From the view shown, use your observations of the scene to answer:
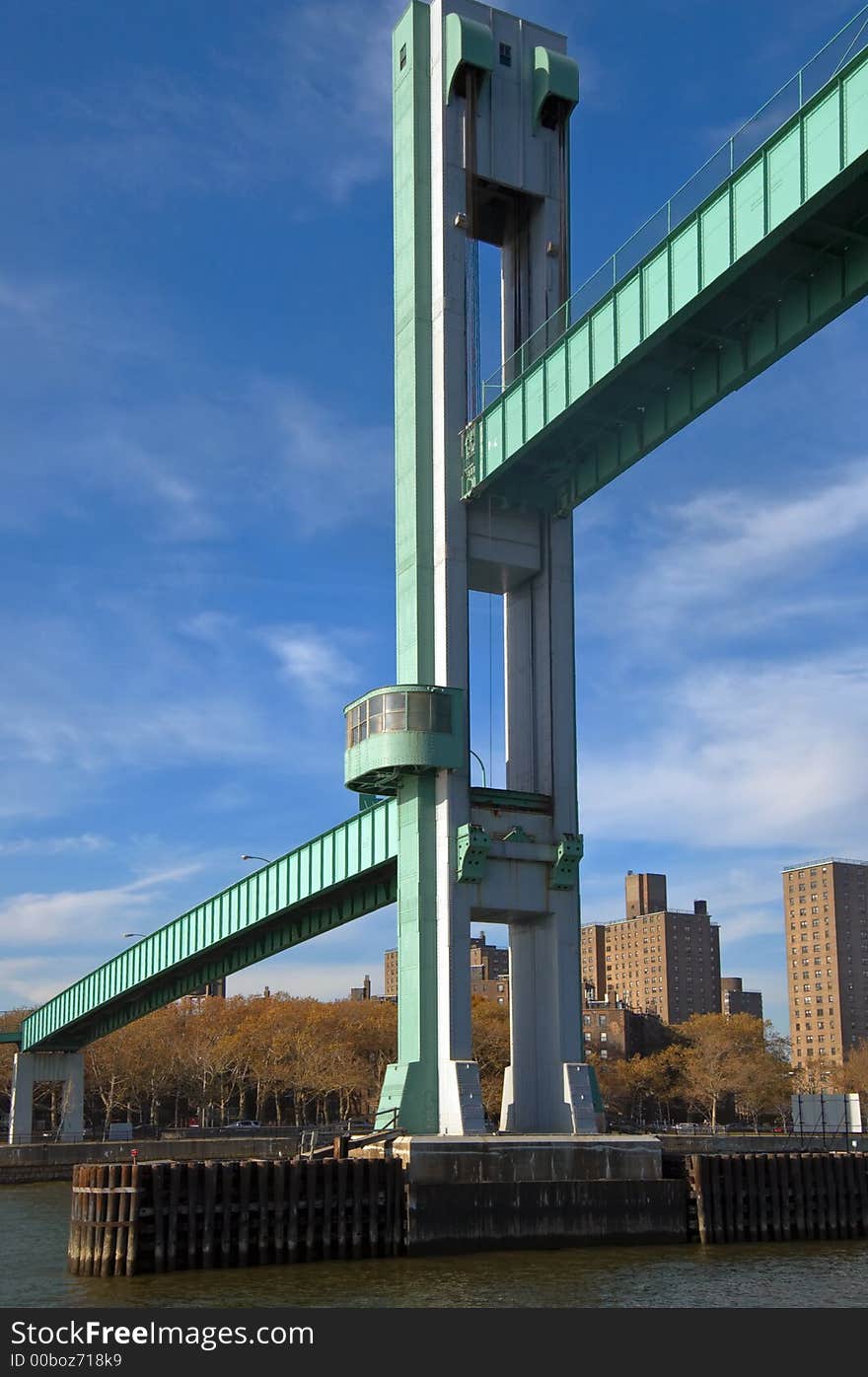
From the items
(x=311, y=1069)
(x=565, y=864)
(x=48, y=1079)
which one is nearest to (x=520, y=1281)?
(x=565, y=864)

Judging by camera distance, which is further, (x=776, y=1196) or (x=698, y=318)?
(x=776, y=1196)

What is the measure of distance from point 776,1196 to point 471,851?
1411 centimetres

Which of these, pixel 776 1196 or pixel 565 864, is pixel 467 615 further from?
pixel 776 1196

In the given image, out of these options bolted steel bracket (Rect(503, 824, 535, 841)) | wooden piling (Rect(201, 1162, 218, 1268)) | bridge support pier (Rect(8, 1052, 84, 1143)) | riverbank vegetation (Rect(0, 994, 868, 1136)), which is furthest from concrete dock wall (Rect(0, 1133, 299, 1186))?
wooden piling (Rect(201, 1162, 218, 1268))

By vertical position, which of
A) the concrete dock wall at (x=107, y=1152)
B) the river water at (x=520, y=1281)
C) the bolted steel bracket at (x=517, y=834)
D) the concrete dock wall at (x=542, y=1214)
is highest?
the bolted steel bracket at (x=517, y=834)

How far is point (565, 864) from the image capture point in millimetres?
51000

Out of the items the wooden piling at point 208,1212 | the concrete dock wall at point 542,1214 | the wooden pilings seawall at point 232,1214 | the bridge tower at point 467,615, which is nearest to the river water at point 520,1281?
the concrete dock wall at point 542,1214

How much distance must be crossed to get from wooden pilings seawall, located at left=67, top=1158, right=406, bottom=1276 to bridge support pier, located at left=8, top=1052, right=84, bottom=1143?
68785 mm

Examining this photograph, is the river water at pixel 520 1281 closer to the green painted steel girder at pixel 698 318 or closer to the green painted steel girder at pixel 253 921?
the green painted steel girder at pixel 253 921

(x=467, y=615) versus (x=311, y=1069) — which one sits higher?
(x=467, y=615)

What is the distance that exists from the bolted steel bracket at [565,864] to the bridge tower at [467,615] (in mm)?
74

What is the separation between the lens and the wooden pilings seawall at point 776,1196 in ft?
150

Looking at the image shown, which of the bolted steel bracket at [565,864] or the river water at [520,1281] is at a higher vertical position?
the bolted steel bracket at [565,864]
